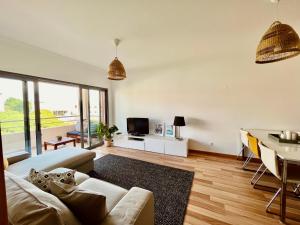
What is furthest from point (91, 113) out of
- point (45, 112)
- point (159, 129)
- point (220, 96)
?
point (220, 96)

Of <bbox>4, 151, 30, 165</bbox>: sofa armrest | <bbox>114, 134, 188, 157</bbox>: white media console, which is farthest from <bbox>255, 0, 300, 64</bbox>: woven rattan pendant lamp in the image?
<bbox>4, 151, 30, 165</bbox>: sofa armrest

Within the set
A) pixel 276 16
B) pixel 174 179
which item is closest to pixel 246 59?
pixel 276 16

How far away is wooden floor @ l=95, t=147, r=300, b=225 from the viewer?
5.97 ft

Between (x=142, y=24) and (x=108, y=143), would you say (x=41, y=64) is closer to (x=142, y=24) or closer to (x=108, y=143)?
(x=142, y=24)

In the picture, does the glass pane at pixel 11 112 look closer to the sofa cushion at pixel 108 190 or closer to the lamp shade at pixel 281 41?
the sofa cushion at pixel 108 190

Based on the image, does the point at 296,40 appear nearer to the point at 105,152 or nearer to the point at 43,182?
the point at 43,182

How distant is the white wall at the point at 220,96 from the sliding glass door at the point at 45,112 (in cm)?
137

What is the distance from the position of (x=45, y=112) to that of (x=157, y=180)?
134 inches

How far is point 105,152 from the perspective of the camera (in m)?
4.23

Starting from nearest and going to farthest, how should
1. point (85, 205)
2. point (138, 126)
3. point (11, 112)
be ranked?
point (85, 205) → point (11, 112) → point (138, 126)

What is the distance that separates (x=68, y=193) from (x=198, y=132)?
355 centimetres

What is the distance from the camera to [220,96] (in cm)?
381

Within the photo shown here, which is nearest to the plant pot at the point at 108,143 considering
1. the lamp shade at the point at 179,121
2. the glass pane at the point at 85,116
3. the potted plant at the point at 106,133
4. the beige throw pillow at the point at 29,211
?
the potted plant at the point at 106,133

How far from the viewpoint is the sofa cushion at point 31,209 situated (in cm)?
76
